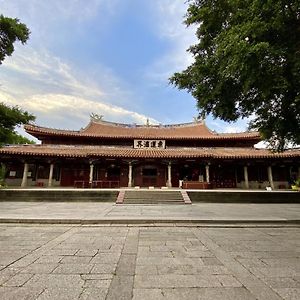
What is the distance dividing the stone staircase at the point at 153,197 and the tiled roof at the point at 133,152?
5173 millimetres

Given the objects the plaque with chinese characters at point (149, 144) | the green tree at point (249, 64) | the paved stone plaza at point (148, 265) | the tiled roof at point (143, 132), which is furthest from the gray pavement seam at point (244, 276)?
the tiled roof at point (143, 132)

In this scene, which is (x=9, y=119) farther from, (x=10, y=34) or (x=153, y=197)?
(x=153, y=197)

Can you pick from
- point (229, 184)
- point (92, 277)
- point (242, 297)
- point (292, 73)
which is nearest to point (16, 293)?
point (92, 277)

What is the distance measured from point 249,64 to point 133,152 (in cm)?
1650

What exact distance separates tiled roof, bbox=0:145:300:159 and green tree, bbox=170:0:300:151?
11.0 m

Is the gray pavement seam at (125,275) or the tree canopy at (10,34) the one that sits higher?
the tree canopy at (10,34)

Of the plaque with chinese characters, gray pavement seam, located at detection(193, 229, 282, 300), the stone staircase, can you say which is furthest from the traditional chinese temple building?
gray pavement seam, located at detection(193, 229, 282, 300)

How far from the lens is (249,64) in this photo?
17.8ft

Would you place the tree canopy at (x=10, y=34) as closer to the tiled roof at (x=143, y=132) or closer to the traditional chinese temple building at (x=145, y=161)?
the traditional chinese temple building at (x=145, y=161)

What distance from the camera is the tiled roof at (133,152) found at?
765 inches

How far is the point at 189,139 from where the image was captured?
23672 millimetres

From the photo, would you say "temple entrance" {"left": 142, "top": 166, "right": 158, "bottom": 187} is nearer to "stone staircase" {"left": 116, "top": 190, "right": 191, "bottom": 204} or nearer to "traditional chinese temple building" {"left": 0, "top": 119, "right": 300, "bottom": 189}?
"traditional chinese temple building" {"left": 0, "top": 119, "right": 300, "bottom": 189}

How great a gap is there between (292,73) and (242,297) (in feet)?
18.2

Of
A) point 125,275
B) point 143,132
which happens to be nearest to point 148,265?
point 125,275
